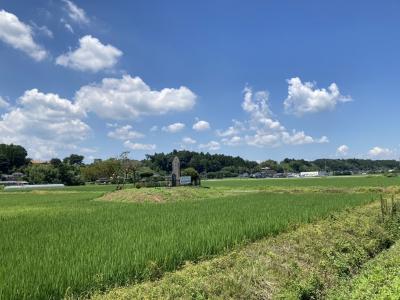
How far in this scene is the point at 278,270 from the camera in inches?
422

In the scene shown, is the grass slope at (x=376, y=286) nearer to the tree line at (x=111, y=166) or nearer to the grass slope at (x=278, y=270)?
the grass slope at (x=278, y=270)

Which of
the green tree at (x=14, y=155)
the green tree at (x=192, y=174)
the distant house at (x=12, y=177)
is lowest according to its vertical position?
the green tree at (x=192, y=174)

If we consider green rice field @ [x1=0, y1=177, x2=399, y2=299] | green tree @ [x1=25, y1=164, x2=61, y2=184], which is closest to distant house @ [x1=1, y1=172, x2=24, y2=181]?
green tree @ [x1=25, y1=164, x2=61, y2=184]

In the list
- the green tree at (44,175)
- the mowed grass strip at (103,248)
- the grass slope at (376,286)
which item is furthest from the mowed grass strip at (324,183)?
the grass slope at (376,286)

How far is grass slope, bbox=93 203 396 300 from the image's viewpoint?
8409mm

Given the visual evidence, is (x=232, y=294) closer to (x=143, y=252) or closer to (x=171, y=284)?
(x=171, y=284)

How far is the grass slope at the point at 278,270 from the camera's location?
841 cm

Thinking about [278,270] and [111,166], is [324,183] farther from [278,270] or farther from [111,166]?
[278,270]

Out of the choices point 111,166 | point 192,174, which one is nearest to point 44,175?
point 111,166

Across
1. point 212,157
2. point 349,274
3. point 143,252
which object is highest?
point 212,157

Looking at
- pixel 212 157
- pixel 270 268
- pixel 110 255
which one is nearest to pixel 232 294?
pixel 270 268

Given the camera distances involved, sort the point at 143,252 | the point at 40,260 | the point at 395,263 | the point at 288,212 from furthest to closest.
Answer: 1. the point at 288,212
2. the point at 395,263
3. the point at 143,252
4. the point at 40,260

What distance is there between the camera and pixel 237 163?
616 ft

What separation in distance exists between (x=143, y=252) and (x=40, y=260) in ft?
7.09
